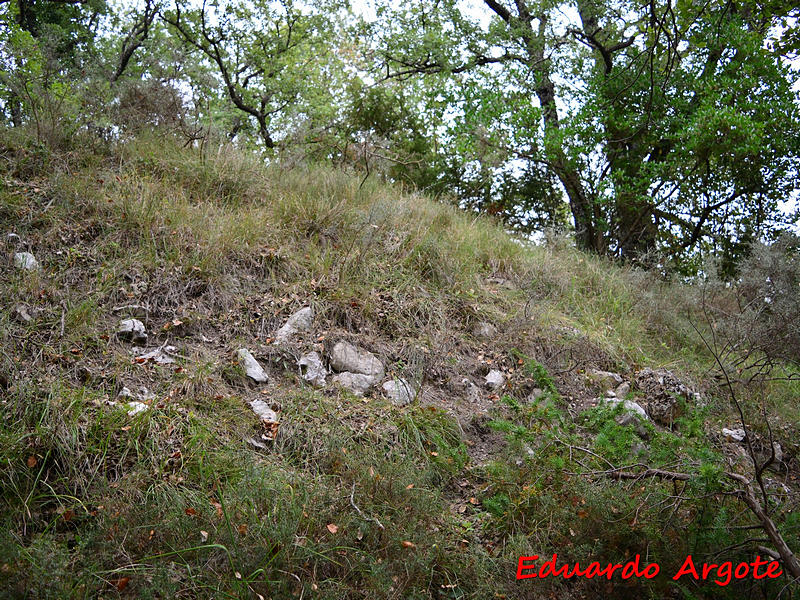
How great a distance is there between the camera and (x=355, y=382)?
4.44m

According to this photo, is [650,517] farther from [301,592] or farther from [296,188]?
[296,188]

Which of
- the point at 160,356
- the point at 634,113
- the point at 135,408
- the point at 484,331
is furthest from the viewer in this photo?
the point at 634,113

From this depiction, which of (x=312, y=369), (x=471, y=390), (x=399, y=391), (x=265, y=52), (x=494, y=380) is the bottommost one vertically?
(x=312, y=369)

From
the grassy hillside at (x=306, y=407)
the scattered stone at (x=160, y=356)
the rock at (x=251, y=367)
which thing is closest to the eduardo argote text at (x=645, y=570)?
the grassy hillside at (x=306, y=407)

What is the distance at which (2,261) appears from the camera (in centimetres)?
454

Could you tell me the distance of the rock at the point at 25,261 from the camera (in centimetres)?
449

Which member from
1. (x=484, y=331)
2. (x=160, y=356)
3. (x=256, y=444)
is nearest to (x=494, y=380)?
(x=484, y=331)

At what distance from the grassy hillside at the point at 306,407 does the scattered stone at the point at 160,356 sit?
0.27ft

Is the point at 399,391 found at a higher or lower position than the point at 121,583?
higher

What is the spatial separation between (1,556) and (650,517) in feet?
9.92

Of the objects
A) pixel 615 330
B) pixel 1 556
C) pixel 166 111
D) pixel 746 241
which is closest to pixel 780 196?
pixel 746 241

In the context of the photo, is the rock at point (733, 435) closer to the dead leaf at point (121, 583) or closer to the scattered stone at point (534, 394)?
the scattered stone at point (534, 394)

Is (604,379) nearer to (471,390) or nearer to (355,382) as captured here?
(471,390)

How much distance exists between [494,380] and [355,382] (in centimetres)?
130
